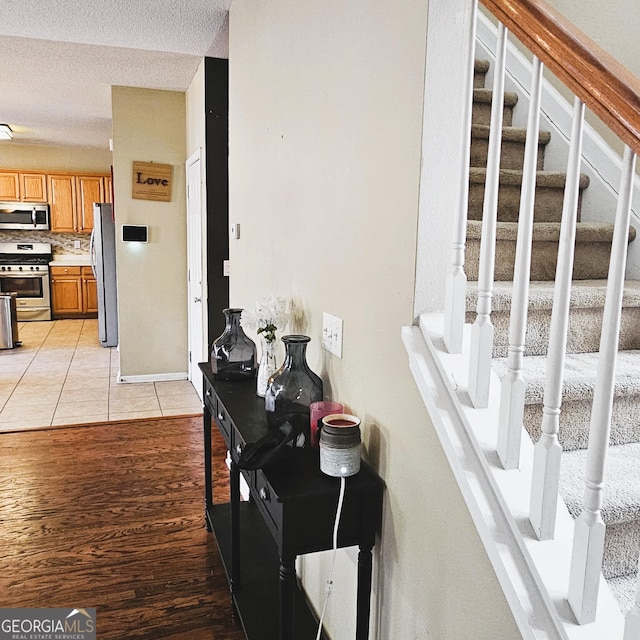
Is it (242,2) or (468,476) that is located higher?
(242,2)

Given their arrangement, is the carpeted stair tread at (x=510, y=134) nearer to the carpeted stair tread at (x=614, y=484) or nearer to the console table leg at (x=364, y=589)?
the carpeted stair tread at (x=614, y=484)

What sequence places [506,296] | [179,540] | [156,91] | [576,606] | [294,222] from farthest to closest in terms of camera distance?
[156,91] → [179,540] → [294,222] → [506,296] → [576,606]

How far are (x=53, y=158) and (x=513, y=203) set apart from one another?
8.46 meters

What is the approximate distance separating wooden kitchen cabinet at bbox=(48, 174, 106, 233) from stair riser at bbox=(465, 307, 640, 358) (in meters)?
8.60

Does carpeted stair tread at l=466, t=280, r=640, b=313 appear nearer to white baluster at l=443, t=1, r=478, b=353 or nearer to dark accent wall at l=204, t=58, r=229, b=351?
white baluster at l=443, t=1, r=478, b=353

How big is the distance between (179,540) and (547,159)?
2477 millimetres

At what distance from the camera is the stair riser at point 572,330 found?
66.2 inches

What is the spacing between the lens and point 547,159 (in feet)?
8.98

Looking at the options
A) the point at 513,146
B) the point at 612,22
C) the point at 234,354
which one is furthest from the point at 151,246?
the point at 612,22

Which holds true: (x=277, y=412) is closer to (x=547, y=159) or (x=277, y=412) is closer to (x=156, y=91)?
(x=547, y=159)

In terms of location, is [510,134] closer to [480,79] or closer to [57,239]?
[480,79]

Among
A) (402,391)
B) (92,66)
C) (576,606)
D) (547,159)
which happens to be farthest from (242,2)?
(576,606)

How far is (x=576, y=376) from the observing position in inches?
63.2

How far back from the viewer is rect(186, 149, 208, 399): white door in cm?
469
